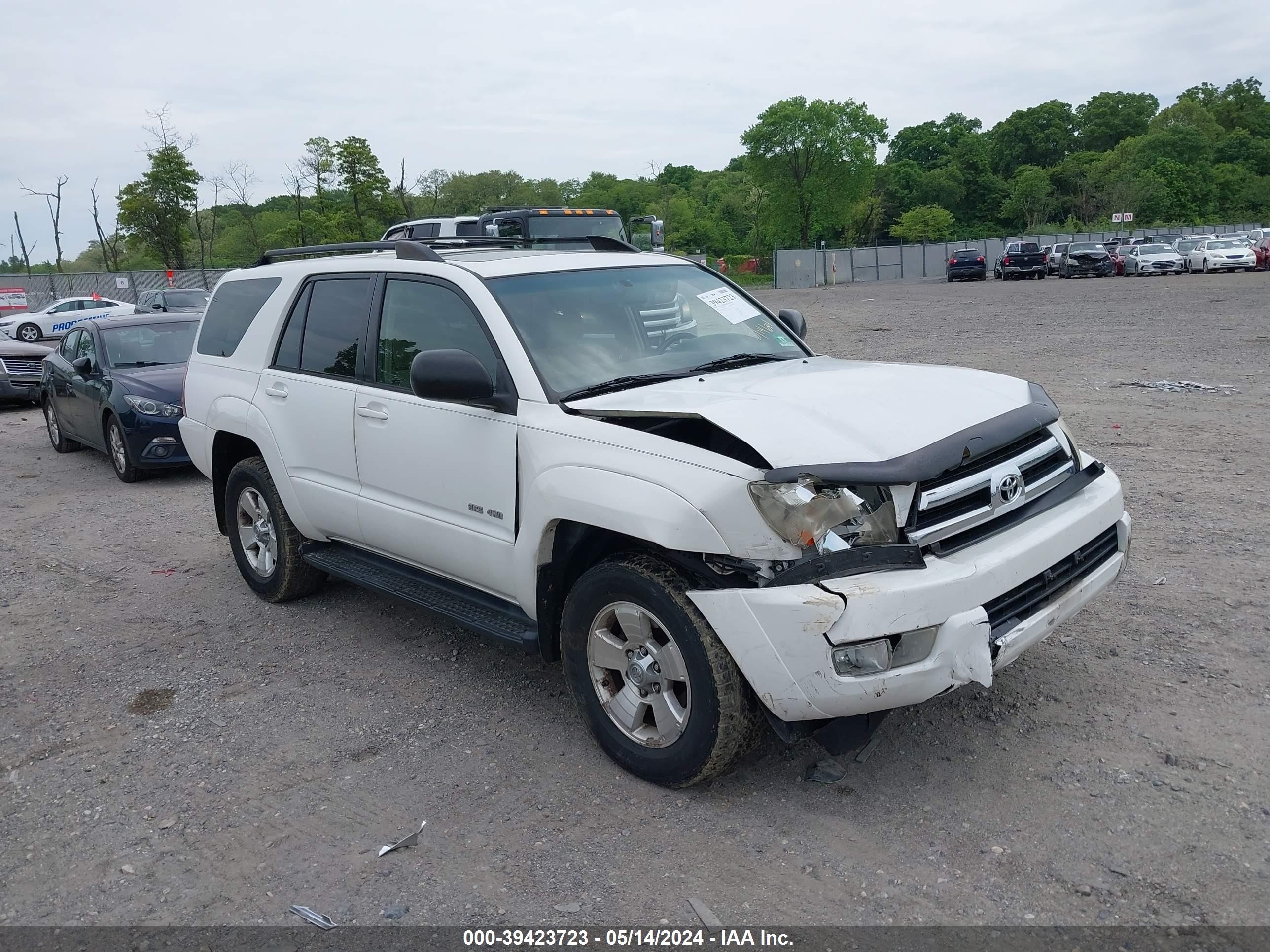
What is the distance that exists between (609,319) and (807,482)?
1.64 meters

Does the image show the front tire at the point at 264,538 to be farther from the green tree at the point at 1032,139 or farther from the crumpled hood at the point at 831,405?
the green tree at the point at 1032,139

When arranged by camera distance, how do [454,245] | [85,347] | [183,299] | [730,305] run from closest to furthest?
[730,305] → [454,245] → [85,347] → [183,299]

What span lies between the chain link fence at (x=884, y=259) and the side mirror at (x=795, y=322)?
54743 millimetres

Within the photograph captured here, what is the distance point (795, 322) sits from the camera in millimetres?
5625

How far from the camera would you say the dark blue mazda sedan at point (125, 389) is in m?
9.81

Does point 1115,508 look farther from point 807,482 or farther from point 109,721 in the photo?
point 109,721

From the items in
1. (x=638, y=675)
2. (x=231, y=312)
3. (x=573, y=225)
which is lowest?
(x=638, y=675)

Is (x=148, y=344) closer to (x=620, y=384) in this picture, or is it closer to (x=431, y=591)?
(x=431, y=591)

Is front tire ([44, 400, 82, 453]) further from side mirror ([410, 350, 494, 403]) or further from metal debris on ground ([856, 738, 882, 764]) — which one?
metal debris on ground ([856, 738, 882, 764])

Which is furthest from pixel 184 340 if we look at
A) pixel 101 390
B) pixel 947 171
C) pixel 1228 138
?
pixel 1228 138

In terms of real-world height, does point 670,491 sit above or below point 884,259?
below

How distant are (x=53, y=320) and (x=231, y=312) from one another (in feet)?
77.8

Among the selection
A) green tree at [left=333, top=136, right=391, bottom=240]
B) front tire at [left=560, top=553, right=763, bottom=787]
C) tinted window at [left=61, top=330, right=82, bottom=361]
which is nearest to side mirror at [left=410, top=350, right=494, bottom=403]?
front tire at [left=560, top=553, right=763, bottom=787]

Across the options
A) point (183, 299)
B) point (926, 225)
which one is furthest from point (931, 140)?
point (183, 299)
